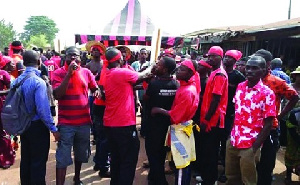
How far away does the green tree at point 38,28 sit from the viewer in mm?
117438

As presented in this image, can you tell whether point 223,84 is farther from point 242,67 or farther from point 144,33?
point 144,33

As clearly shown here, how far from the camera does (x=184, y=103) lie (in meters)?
3.64

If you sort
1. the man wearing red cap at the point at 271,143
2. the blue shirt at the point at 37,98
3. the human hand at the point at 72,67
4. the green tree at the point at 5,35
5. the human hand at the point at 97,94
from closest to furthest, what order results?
1. the blue shirt at the point at 37,98
2. the human hand at the point at 72,67
3. the man wearing red cap at the point at 271,143
4. the human hand at the point at 97,94
5. the green tree at the point at 5,35

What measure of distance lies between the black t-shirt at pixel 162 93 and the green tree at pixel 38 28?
120021 mm

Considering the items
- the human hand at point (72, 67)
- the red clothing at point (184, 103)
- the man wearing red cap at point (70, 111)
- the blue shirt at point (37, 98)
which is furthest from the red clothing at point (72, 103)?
the red clothing at point (184, 103)

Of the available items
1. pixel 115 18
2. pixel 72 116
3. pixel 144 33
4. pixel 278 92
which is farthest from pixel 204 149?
pixel 115 18

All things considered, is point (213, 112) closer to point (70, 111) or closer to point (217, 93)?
point (217, 93)

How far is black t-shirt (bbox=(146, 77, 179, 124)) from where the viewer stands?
381cm

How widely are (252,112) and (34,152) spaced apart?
2.51 metres

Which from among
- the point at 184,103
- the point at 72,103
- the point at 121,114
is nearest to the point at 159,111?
the point at 184,103

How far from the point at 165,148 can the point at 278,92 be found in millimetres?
1629

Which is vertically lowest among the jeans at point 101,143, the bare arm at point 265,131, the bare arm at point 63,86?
the jeans at point 101,143

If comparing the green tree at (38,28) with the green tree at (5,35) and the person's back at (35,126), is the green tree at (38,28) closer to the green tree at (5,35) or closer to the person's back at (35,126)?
the green tree at (5,35)

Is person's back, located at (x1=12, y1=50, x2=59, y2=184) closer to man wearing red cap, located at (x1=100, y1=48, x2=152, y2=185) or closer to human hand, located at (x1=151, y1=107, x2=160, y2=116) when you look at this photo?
man wearing red cap, located at (x1=100, y1=48, x2=152, y2=185)
